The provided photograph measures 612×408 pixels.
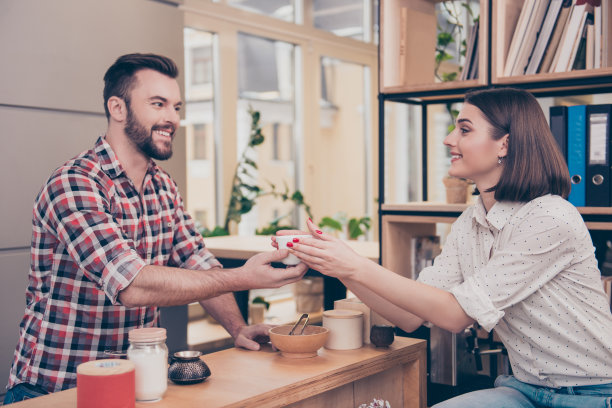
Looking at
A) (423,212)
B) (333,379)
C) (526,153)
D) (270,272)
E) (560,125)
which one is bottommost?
(333,379)

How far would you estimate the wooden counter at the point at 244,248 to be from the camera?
3182 millimetres

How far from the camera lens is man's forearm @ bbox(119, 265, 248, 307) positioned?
5.42 ft

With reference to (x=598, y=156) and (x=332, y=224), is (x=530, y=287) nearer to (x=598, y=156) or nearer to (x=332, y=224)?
(x=598, y=156)

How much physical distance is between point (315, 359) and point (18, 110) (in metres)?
1.58

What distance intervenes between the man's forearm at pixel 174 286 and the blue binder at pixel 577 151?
1.22 meters

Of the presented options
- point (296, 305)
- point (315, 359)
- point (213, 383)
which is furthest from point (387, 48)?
point (296, 305)

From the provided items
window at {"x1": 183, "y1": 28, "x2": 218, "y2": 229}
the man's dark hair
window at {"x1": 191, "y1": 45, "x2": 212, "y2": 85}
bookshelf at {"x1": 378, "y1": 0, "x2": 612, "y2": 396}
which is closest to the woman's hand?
the man's dark hair

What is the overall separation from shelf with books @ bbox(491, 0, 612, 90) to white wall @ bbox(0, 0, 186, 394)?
5.19ft

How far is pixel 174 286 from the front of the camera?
1.71 m

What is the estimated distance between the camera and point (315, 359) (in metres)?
1.64

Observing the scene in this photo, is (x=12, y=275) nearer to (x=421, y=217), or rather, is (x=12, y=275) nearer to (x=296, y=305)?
(x=421, y=217)

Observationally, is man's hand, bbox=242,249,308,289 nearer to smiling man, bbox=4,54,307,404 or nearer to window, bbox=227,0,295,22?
smiling man, bbox=4,54,307,404

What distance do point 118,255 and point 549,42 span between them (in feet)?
5.33

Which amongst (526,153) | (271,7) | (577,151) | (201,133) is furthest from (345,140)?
(526,153)
